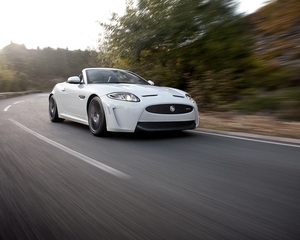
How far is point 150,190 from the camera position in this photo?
11.4 feet

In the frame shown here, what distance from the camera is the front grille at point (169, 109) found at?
246 inches

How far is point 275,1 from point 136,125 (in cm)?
925

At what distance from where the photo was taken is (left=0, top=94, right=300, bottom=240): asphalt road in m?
2.57

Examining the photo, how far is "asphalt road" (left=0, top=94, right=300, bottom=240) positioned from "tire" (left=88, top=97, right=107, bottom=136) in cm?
57

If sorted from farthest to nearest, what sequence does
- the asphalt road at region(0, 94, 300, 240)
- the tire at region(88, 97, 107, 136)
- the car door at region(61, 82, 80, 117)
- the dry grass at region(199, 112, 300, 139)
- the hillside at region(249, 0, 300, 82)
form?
1. the hillside at region(249, 0, 300, 82)
2. the car door at region(61, 82, 80, 117)
3. the dry grass at region(199, 112, 300, 139)
4. the tire at region(88, 97, 107, 136)
5. the asphalt road at region(0, 94, 300, 240)

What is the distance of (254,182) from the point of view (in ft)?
12.2

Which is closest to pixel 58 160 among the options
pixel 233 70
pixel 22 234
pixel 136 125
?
→ pixel 136 125

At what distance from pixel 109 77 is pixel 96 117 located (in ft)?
4.13

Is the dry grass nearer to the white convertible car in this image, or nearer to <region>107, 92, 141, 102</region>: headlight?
the white convertible car

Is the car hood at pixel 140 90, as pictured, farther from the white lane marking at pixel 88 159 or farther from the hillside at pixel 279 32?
the hillside at pixel 279 32

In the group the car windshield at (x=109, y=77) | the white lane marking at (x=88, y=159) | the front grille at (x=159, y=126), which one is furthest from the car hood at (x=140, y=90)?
the white lane marking at (x=88, y=159)

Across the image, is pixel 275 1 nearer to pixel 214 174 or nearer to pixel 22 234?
pixel 214 174

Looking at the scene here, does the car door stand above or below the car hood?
below

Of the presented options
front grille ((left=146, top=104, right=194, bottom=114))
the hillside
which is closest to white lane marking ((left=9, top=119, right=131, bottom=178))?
front grille ((left=146, top=104, right=194, bottom=114))
